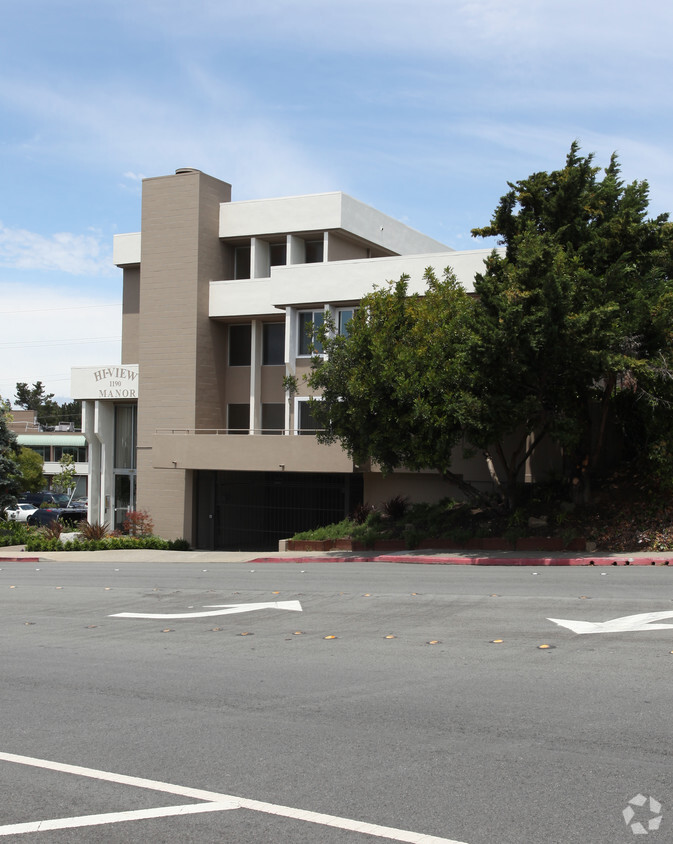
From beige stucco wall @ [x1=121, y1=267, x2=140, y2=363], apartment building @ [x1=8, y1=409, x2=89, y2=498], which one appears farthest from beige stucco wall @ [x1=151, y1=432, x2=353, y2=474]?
apartment building @ [x1=8, y1=409, x2=89, y2=498]

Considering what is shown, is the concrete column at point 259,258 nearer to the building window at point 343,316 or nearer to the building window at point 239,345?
the building window at point 239,345

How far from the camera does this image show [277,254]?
35.3 meters

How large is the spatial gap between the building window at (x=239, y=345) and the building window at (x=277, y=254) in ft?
9.02

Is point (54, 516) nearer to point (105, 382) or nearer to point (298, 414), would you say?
point (105, 382)

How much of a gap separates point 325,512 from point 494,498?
26.2 feet

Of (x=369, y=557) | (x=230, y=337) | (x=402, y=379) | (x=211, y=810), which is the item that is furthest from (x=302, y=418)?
(x=211, y=810)

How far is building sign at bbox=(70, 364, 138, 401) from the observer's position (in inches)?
1449

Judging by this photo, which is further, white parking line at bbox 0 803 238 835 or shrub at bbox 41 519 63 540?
shrub at bbox 41 519 63 540

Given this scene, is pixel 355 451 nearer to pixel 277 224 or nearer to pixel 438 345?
pixel 438 345

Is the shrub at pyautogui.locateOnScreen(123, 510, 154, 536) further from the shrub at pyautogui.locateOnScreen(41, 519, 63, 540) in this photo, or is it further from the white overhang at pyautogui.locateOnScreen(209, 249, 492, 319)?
the white overhang at pyautogui.locateOnScreen(209, 249, 492, 319)

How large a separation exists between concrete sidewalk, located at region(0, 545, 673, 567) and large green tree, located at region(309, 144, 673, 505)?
234 centimetres

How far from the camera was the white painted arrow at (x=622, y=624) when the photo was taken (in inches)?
398

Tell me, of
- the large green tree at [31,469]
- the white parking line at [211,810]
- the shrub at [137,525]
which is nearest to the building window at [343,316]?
the shrub at [137,525]

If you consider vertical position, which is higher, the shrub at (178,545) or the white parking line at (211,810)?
the white parking line at (211,810)
